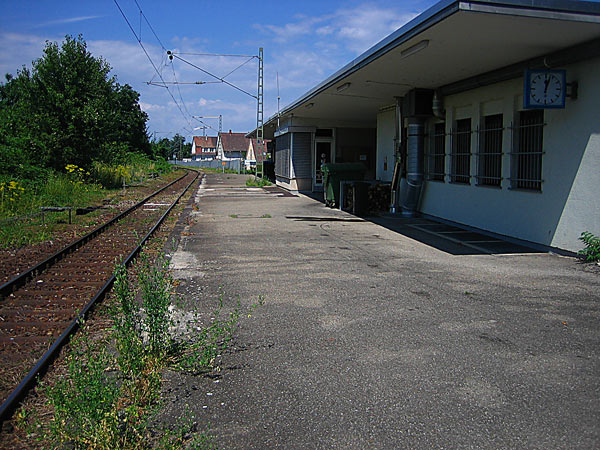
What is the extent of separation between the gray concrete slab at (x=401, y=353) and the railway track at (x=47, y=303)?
118 centimetres

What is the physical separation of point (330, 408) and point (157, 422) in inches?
47.5

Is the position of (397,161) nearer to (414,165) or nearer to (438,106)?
(414,165)

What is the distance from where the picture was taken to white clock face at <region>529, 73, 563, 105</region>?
32.8ft

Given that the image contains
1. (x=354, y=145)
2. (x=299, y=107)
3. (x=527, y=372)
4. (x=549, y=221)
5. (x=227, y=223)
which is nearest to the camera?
(x=527, y=372)

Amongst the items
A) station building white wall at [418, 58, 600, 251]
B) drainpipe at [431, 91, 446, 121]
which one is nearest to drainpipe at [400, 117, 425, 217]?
drainpipe at [431, 91, 446, 121]

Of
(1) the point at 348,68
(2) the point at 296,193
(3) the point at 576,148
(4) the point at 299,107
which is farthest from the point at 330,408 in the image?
(2) the point at 296,193

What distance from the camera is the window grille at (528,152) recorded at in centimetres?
1134

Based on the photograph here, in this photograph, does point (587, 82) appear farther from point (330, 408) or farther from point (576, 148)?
point (330, 408)

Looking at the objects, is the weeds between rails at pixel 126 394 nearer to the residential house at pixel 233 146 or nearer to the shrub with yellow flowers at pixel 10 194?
the shrub with yellow flowers at pixel 10 194

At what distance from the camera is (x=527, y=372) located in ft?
16.0

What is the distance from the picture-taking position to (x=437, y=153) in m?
16.4

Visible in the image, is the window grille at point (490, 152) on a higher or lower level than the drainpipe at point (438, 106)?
lower

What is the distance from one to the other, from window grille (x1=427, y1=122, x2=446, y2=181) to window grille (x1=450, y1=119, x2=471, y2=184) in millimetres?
624

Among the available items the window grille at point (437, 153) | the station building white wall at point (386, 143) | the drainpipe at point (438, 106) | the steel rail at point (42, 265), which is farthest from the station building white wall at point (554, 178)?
the steel rail at point (42, 265)
